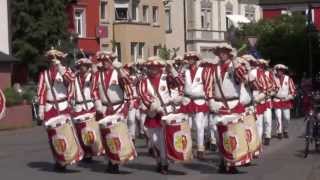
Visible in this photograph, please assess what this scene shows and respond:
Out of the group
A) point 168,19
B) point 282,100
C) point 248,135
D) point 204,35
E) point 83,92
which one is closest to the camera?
point 248,135

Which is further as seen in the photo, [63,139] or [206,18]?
[206,18]

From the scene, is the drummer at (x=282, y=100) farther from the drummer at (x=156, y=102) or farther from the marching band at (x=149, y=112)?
the drummer at (x=156, y=102)

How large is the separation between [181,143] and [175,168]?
1.49m

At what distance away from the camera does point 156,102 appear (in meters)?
15.9

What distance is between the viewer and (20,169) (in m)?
17.6

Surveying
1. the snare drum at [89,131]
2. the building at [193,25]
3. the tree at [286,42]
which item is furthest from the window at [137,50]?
the snare drum at [89,131]

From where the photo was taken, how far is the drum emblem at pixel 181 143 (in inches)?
617

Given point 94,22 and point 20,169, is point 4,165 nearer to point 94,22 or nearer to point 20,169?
point 20,169

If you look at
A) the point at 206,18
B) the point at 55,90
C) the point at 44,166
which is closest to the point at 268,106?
the point at 44,166

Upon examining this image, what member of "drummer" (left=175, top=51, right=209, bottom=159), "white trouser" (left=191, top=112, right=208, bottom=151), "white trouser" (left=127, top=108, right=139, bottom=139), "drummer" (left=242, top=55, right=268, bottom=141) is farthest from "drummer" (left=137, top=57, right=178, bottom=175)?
"white trouser" (left=127, top=108, right=139, bottom=139)

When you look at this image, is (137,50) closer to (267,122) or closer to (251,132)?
(267,122)

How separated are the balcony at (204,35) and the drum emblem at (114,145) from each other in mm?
58290

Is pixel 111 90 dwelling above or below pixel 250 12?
below

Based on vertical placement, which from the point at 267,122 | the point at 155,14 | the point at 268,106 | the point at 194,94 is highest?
the point at 155,14
